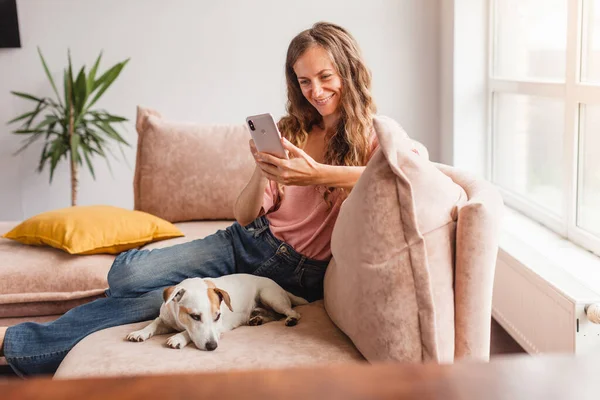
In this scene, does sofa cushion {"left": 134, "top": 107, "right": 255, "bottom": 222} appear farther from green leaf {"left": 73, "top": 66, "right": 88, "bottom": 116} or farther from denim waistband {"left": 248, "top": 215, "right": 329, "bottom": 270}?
denim waistband {"left": 248, "top": 215, "right": 329, "bottom": 270}

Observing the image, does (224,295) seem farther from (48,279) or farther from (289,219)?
(48,279)

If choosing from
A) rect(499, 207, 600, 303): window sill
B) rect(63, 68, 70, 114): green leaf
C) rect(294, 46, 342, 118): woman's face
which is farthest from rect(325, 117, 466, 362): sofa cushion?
rect(63, 68, 70, 114): green leaf

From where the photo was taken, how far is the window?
8.89ft

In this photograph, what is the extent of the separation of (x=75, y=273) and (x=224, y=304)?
3.23 ft

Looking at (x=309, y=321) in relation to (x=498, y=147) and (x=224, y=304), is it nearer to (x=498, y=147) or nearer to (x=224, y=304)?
(x=224, y=304)

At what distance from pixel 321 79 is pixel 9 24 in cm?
274

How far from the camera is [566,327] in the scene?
2197 millimetres

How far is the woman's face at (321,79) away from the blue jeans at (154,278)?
39 centimetres

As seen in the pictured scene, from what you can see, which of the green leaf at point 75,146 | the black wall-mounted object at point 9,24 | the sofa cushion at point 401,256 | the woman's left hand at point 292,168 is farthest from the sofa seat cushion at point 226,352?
the black wall-mounted object at point 9,24

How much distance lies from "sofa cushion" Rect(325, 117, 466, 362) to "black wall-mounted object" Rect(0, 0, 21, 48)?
10.7 ft

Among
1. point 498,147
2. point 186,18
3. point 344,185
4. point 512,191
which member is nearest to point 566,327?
point 344,185

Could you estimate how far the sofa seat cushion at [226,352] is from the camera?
1.55 meters

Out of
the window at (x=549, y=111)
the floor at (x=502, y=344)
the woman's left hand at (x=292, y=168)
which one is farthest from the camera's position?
the floor at (x=502, y=344)

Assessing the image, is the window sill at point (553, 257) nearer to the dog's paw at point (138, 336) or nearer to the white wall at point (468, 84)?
the white wall at point (468, 84)
